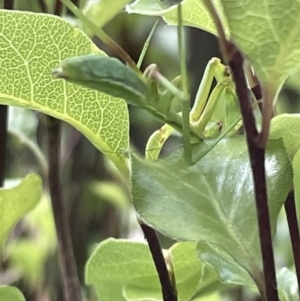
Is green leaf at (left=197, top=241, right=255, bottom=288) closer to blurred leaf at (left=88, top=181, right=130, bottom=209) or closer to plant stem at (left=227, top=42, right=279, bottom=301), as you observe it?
plant stem at (left=227, top=42, right=279, bottom=301)

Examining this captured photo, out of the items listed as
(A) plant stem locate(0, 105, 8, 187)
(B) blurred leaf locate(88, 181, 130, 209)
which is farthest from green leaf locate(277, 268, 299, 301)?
(B) blurred leaf locate(88, 181, 130, 209)

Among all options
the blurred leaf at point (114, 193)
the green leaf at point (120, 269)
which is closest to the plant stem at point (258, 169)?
the green leaf at point (120, 269)

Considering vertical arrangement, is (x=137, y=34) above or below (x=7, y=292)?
above

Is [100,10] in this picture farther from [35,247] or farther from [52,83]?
[35,247]

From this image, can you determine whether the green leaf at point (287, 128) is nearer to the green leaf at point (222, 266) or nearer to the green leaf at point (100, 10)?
the green leaf at point (222, 266)

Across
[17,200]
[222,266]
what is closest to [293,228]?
[222,266]

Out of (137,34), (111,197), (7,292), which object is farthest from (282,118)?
(137,34)

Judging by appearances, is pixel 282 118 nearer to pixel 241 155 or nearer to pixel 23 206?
pixel 241 155
